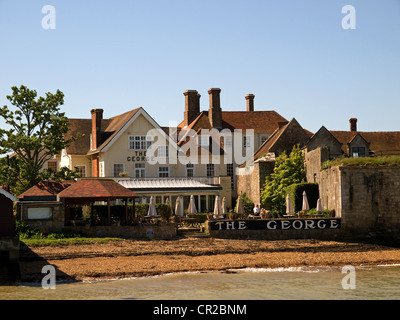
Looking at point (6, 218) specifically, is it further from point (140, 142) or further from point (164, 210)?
point (140, 142)

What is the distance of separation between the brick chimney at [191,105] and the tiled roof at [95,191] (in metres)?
23.0

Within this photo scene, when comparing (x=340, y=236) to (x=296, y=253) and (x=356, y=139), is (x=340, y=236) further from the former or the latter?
(x=356, y=139)

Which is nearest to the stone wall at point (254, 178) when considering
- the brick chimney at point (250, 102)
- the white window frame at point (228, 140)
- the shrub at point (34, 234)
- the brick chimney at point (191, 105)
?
the white window frame at point (228, 140)

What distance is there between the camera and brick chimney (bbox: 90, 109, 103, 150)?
5812cm

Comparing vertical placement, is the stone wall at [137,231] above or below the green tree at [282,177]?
below

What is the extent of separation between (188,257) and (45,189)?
11856 mm

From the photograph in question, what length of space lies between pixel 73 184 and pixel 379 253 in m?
19.0

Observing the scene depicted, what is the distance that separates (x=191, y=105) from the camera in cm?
6488

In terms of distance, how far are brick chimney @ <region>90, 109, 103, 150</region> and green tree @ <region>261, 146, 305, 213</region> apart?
1562cm

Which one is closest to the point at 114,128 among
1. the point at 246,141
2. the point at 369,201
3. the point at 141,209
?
the point at 141,209

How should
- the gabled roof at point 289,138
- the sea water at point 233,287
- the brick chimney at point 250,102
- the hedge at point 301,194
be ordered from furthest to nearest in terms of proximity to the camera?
the brick chimney at point 250,102 → the gabled roof at point 289,138 → the hedge at point 301,194 → the sea water at point 233,287

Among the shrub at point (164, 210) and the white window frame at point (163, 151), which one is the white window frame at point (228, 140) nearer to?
the white window frame at point (163, 151)

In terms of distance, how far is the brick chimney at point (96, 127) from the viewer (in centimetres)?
5812

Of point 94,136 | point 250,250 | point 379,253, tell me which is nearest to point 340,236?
point 379,253
